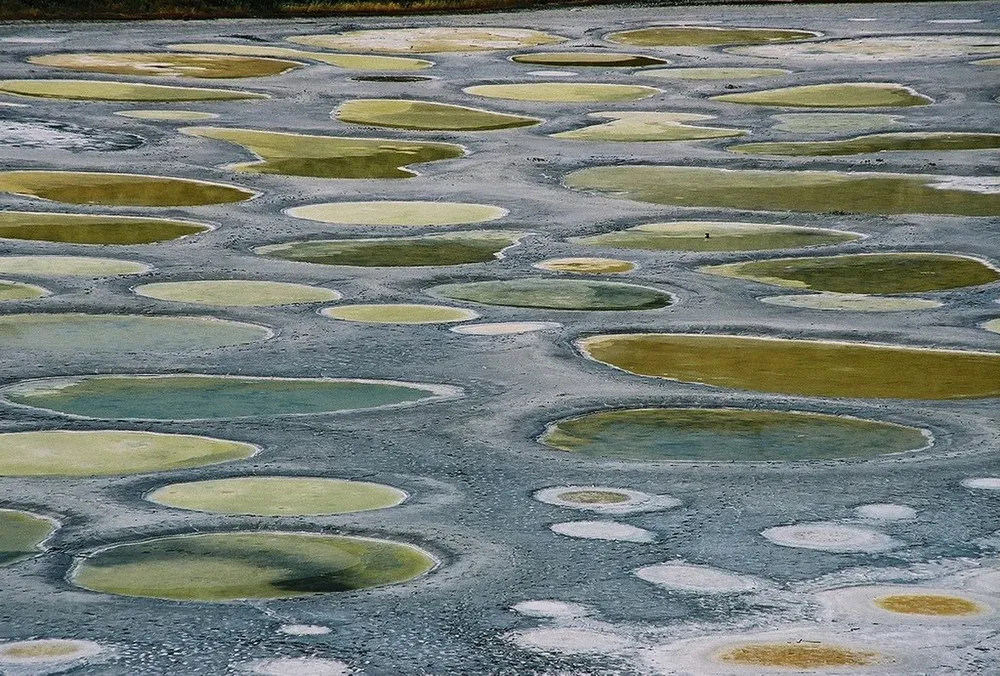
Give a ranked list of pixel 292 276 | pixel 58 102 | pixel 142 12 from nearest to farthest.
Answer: pixel 292 276
pixel 58 102
pixel 142 12

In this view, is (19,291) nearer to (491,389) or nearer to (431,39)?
(491,389)

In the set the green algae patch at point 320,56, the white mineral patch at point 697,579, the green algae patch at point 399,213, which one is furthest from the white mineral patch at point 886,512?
the green algae patch at point 320,56

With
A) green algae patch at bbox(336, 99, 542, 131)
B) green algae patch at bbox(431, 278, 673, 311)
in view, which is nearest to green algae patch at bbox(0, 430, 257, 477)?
green algae patch at bbox(431, 278, 673, 311)

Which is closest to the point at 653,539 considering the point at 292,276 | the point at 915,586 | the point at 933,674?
the point at 915,586

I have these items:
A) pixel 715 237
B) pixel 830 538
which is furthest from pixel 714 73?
pixel 830 538

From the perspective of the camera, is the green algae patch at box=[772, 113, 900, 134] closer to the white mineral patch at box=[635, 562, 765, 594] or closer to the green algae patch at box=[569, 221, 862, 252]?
the green algae patch at box=[569, 221, 862, 252]

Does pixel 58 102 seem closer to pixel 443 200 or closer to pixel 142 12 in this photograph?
pixel 443 200
